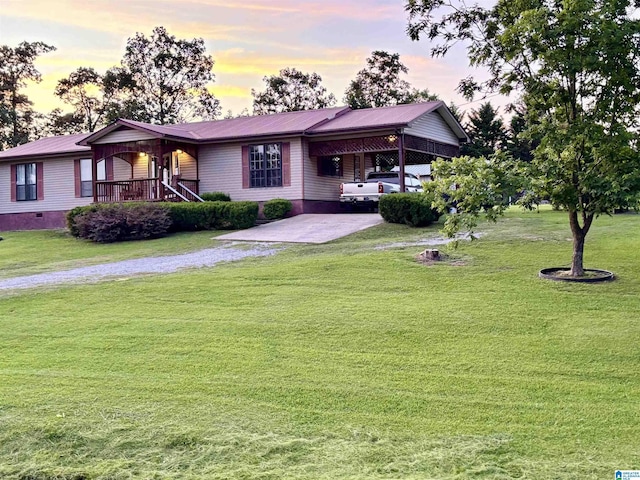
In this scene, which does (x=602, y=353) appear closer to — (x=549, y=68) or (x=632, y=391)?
(x=632, y=391)

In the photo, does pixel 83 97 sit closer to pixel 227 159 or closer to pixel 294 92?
pixel 294 92

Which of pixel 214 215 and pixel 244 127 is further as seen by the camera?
pixel 244 127

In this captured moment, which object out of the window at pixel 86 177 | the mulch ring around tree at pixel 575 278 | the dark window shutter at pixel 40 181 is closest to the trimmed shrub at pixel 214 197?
the window at pixel 86 177

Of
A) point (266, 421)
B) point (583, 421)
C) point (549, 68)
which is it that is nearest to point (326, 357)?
point (266, 421)

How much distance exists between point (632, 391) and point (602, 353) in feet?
3.07

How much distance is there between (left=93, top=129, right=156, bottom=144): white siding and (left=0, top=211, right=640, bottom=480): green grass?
13936mm

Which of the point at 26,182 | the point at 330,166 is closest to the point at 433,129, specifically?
the point at 330,166

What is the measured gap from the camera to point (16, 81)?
4844cm

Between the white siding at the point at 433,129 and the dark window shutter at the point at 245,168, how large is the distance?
5984 mm

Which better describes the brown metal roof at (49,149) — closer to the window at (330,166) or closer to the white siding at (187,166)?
the white siding at (187,166)

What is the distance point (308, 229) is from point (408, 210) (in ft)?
9.38

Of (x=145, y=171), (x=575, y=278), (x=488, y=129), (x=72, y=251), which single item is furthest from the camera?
(x=488, y=129)

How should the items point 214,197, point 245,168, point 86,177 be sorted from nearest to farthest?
point 214,197 < point 245,168 < point 86,177

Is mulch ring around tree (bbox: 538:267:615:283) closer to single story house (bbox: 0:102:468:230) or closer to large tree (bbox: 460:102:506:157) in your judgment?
single story house (bbox: 0:102:468:230)
